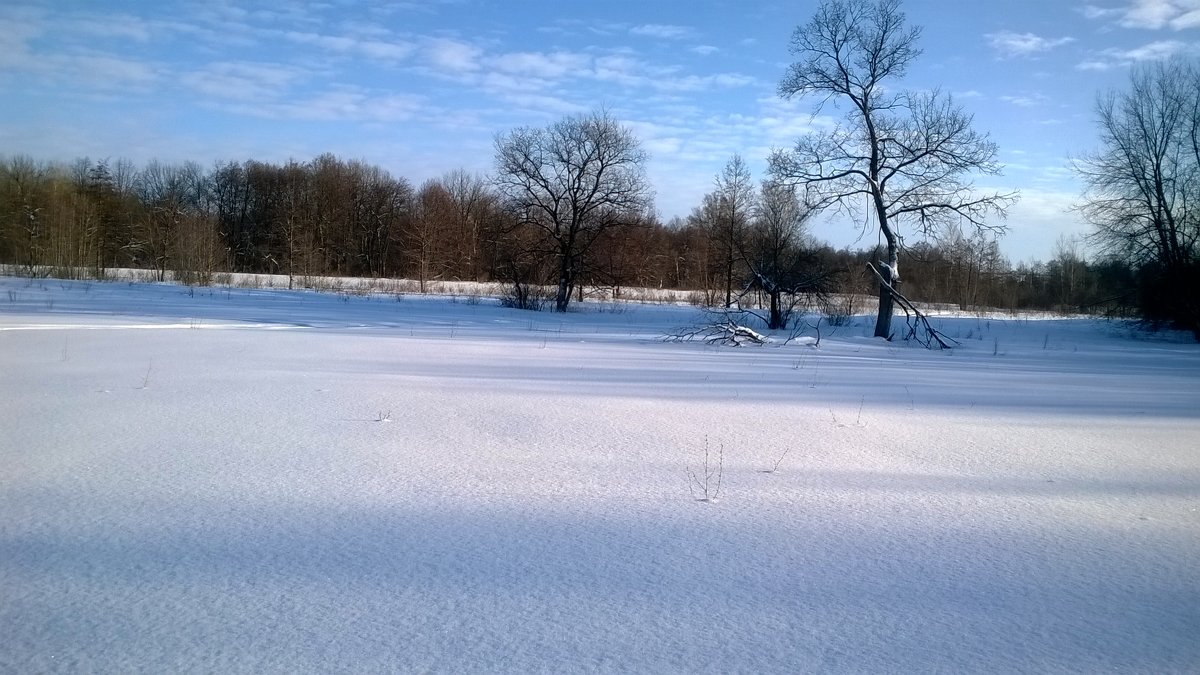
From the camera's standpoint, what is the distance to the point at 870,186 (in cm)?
2364

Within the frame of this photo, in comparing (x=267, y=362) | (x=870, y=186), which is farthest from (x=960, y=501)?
(x=870, y=186)

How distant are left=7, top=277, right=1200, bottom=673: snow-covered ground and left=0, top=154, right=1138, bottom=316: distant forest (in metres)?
19.4

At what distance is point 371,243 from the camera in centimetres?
6969

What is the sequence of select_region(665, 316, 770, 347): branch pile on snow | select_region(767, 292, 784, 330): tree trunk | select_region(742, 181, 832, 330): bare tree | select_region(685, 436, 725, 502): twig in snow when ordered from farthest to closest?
1. select_region(767, 292, 784, 330): tree trunk
2. select_region(742, 181, 832, 330): bare tree
3. select_region(665, 316, 770, 347): branch pile on snow
4. select_region(685, 436, 725, 502): twig in snow

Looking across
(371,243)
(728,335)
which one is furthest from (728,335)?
(371,243)

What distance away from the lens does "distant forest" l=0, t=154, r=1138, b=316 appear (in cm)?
3609

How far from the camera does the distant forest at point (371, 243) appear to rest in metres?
36.1

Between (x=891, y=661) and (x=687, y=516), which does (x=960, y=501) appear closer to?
(x=687, y=516)

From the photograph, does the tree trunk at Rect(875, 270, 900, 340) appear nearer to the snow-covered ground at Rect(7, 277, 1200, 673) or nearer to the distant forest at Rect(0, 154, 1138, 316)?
the distant forest at Rect(0, 154, 1138, 316)

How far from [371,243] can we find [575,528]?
69.7 m

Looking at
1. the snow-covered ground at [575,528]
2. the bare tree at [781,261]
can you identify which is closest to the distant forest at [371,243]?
the bare tree at [781,261]

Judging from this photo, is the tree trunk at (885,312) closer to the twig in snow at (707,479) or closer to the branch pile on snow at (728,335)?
the branch pile on snow at (728,335)

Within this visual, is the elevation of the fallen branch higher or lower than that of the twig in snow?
higher

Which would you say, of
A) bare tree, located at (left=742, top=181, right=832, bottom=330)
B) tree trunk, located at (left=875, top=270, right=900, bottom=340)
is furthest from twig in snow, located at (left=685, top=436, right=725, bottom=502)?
bare tree, located at (left=742, top=181, right=832, bottom=330)
